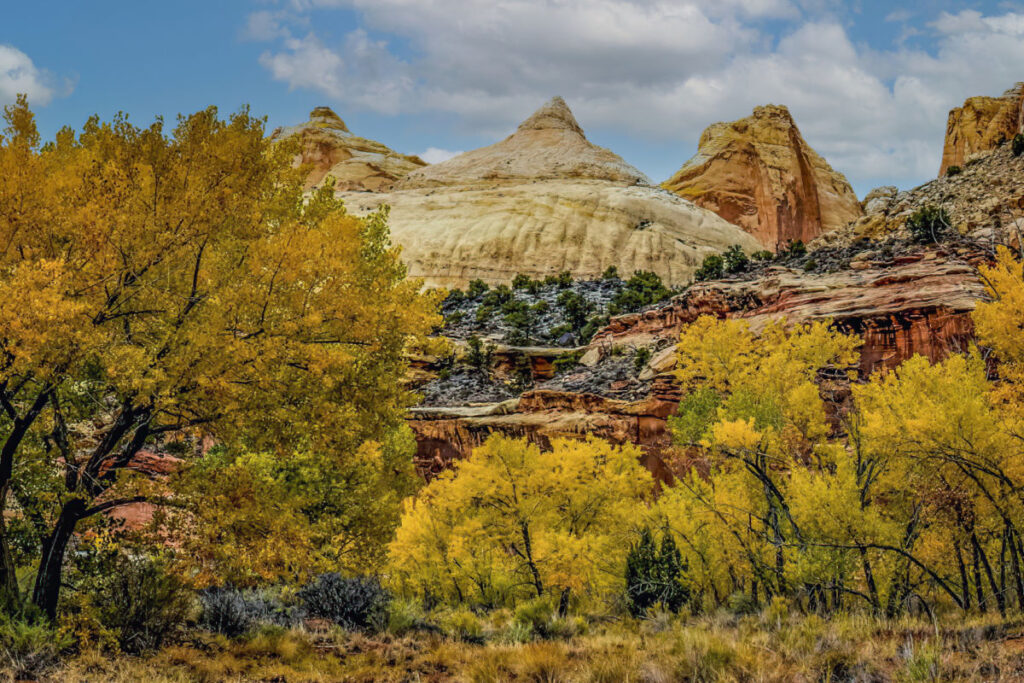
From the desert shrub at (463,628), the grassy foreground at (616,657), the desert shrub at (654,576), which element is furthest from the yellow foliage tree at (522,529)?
the grassy foreground at (616,657)

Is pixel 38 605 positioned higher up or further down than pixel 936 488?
further down

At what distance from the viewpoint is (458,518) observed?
23.5 meters

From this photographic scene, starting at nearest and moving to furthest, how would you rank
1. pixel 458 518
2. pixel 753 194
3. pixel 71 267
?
pixel 71 267, pixel 458 518, pixel 753 194

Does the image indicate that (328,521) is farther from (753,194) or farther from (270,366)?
(753,194)

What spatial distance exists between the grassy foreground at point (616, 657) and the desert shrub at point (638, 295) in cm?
4944

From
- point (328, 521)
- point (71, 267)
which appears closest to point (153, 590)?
point (328, 521)

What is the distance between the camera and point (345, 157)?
169 m

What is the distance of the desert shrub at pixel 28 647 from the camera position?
8.91 metres

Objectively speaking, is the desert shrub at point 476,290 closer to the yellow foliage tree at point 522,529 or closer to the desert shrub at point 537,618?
the yellow foliage tree at point 522,529

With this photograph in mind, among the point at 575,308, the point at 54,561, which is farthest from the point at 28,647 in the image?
the point at 575,308

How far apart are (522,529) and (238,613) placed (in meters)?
9.51

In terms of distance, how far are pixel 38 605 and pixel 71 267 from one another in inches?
193

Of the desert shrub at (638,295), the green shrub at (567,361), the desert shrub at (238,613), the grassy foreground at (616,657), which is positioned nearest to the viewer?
the grassy foreground at (616,657)

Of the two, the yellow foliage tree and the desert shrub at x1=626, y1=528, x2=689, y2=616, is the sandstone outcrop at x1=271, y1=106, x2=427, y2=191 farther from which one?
the desert shrub at x1=626, y1=528, x2=689, y2=616
